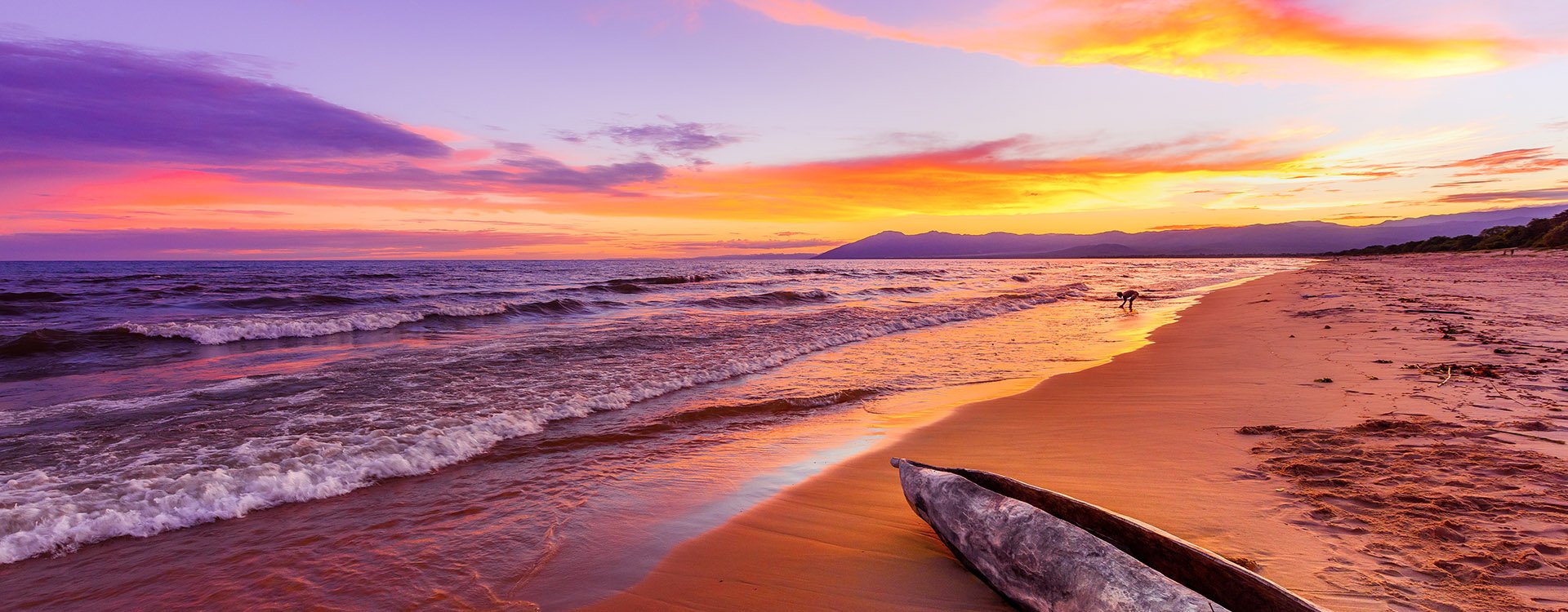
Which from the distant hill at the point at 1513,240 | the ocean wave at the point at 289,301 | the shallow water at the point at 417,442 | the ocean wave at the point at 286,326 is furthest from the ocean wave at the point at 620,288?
the distant hill at the point at 1513,240

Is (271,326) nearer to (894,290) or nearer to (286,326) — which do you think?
(286,326)

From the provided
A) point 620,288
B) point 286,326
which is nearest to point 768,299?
point 620,288

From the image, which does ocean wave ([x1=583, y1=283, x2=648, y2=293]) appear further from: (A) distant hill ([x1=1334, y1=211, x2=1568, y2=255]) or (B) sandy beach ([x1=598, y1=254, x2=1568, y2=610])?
(A) distant hill ([x1=1334, y1=211, x2=1568, y2=255])

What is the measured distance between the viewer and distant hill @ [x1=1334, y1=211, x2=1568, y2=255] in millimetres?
47375

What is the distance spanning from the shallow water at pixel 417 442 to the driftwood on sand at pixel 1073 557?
1840mm

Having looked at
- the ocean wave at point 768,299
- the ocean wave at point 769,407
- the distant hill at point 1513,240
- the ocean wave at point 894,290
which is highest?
the distant hill at point 1513,240

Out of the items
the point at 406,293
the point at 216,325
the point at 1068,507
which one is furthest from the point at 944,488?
the point at 406,293

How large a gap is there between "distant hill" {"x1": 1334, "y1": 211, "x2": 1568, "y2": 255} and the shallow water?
60187 millimetres

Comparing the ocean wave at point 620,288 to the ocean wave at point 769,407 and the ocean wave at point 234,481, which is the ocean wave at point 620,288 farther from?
the ocean wave at point 234,481

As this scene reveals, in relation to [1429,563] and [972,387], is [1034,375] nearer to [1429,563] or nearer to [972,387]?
[972,387]

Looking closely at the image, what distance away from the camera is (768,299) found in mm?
27203

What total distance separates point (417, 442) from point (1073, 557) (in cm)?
589

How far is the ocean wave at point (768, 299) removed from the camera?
2485 cm

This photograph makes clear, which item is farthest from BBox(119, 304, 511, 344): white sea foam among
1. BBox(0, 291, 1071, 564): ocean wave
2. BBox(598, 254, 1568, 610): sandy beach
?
BBox(598, 254, 1568, 610): sandy beach
